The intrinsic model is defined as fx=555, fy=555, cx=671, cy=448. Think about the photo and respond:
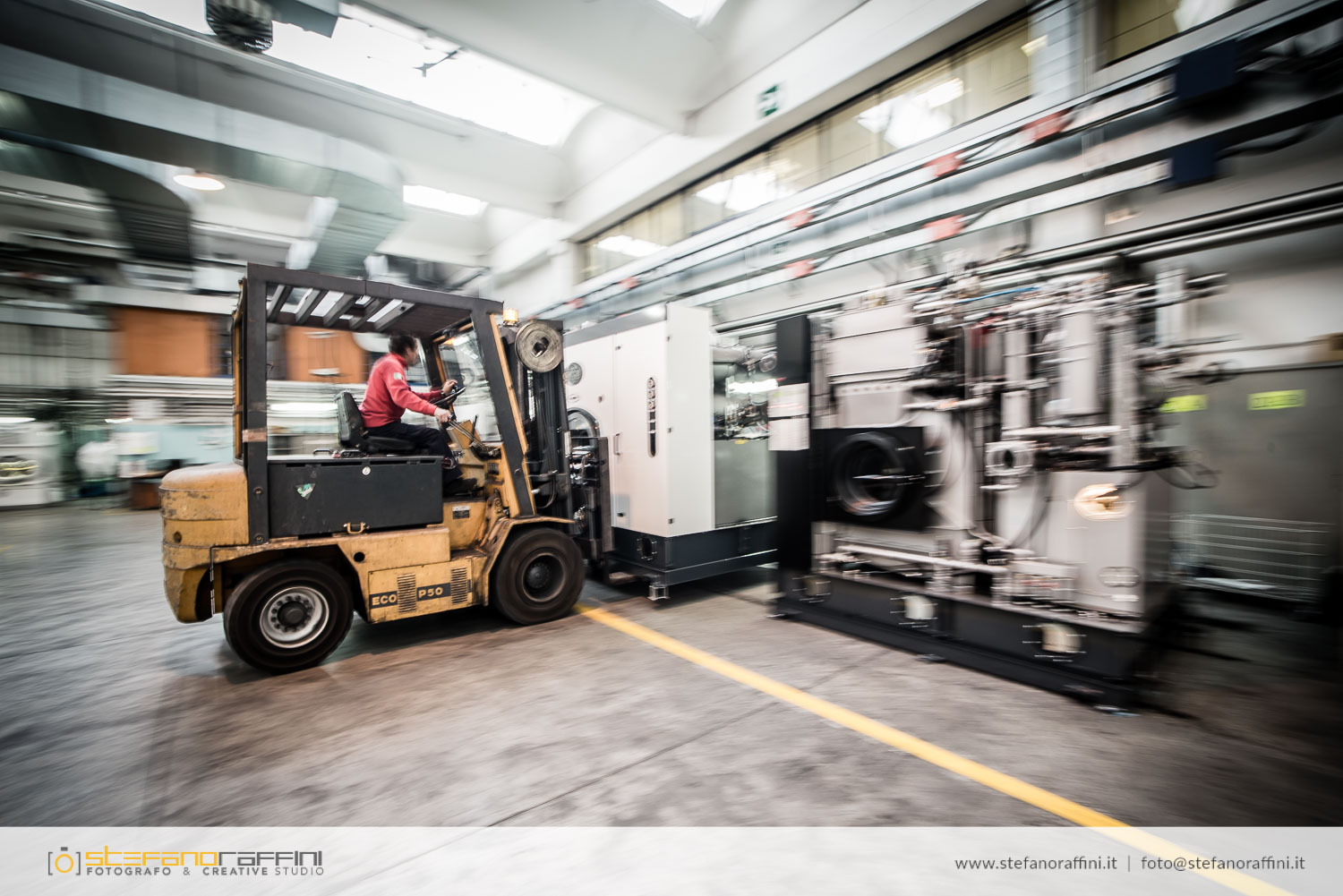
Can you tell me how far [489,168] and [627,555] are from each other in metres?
9.31

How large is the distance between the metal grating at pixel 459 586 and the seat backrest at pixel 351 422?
3.81 feet

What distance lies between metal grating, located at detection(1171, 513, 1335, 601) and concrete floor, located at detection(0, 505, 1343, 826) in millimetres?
535

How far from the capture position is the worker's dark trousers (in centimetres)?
408

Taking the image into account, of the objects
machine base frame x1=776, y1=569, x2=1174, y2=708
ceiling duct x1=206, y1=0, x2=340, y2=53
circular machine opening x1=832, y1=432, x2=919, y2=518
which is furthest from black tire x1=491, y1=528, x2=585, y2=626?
ceiling duct x1=206, y1=0, x2=340, y2=53

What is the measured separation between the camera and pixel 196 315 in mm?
14531

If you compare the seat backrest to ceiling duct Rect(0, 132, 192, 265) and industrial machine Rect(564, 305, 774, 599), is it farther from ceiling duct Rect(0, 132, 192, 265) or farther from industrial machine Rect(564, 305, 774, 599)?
ceiling duct Rect(0, 132, 192, 265)

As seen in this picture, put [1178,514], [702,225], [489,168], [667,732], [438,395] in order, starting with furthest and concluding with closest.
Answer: [489,168], [702,225], [1178,514], [438,395], [667,732]

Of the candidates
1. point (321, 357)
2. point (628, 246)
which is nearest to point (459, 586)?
point (628, 246)

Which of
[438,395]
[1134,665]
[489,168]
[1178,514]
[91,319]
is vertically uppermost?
[489,168]

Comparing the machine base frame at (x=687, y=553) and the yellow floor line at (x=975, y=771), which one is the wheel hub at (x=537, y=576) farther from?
the yellow floor line at (x=975, y=771)

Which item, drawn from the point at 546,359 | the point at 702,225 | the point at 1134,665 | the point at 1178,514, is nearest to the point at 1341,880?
the point at 1134,665

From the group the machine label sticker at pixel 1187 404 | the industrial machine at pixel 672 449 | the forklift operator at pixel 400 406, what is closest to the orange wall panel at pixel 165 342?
the industrial machine at pixel 672 449

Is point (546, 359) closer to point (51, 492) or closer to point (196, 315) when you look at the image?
point (196, 315)

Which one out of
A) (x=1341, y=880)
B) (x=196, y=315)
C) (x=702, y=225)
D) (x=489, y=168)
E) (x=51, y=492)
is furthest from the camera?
(x=196, y=315)
